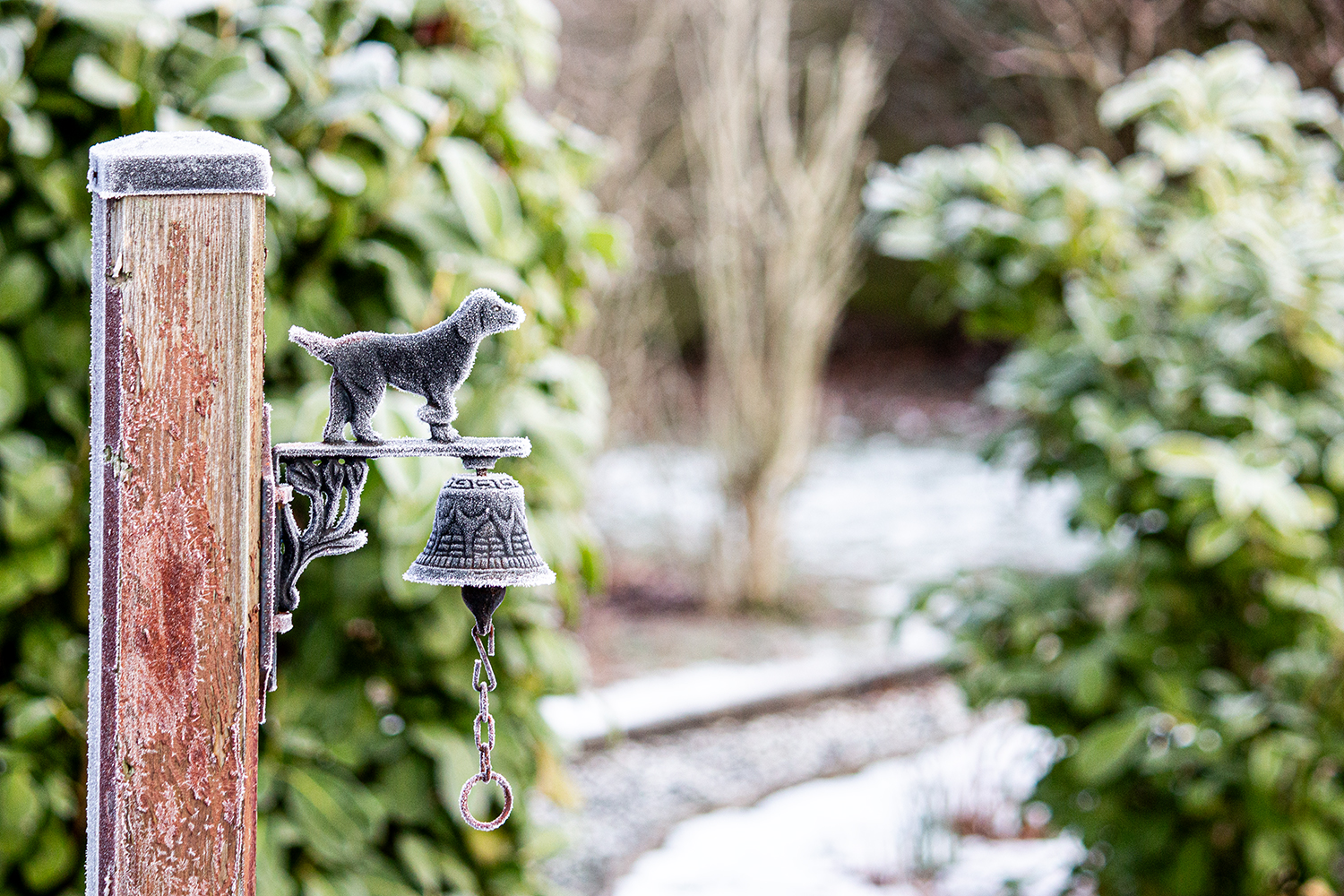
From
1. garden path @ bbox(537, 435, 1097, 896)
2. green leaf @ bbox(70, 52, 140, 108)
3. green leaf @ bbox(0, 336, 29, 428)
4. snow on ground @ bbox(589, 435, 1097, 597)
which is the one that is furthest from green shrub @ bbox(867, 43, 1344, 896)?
snow on ground @ bbox(589, 435, 1097, 597)

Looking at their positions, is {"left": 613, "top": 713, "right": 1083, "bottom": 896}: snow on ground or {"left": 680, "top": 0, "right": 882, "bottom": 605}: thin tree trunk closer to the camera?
{"left": 613, "top": 713, "right": 1083, "bottom": 896}: snow on ground

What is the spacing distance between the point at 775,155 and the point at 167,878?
3902 mm

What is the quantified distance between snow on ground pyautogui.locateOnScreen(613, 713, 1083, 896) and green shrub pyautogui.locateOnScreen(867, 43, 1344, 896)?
29 centimetres

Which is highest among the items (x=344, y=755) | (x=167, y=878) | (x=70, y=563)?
(x=70, y=563)

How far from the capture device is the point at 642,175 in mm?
5090

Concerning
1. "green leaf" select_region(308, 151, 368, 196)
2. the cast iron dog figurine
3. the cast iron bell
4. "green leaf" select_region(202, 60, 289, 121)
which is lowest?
the cast iron bell

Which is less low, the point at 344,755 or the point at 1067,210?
the point at 1067,210

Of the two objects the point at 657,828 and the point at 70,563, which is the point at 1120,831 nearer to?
the point at 657,828

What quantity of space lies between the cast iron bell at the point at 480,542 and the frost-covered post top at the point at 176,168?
9.4 inches

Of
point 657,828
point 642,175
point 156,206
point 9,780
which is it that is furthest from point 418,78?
point 642,175

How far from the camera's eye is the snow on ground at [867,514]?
532cm

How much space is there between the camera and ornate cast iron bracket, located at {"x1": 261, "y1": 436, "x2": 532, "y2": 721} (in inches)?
30.5

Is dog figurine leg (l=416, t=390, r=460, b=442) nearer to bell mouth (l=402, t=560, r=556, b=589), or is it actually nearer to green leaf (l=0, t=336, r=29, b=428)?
bell mouth (l=402, t=560, r=556, b=589)

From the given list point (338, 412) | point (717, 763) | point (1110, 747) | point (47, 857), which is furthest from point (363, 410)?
point (717, 763)
